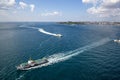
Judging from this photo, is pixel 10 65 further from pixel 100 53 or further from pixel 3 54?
pixel 100 53

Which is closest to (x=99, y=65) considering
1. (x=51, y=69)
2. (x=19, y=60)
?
(x=51, y=69)

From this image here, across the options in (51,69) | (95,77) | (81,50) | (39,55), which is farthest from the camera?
(81,50)

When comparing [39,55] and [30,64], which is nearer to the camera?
[30,64]

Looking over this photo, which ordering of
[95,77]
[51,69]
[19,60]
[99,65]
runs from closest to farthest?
[95,77] → [51,69] → [99,65] → [19,60]

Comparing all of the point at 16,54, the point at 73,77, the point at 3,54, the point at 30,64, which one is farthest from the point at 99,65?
the point at 3,54

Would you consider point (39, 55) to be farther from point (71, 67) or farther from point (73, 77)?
point (73, 77)

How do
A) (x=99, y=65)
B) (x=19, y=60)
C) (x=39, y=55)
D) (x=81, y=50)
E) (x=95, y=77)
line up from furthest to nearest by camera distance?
(x=81, y=50), (x=39, y=55), (x=19, y=60), (x=99, y=65), (x=95, y=77)

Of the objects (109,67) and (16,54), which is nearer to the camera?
(109,67)

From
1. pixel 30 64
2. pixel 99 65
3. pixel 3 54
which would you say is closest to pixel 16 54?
pixel 3 54

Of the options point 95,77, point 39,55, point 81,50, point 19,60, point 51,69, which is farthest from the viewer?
point 81,50
